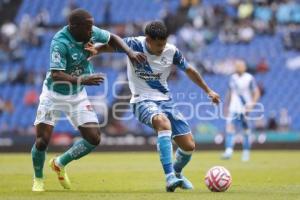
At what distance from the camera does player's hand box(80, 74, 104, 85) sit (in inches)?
370

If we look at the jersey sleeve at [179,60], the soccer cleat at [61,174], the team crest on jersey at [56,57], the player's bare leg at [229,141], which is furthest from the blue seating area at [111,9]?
the team crest on jersey at [56,57]

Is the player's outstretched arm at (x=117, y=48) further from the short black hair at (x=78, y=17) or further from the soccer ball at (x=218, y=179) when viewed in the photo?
the soccer ball at (x=218, y=179)

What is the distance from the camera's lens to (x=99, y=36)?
10.5 m

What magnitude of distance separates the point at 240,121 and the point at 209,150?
16.5 feet

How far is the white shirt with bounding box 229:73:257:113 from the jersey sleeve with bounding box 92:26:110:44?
10615mm

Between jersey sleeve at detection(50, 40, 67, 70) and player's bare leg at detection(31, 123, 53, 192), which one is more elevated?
jersey sleeve at detection(50, 40, 67, 70)

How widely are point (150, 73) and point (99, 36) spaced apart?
0.92 meters

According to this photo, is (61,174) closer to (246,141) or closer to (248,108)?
(246,141)

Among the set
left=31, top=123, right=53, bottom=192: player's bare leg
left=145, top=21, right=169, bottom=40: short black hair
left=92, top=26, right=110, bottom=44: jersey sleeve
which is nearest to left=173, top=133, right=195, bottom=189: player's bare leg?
left=145, top=21, right=169, bottom=40: short black hair

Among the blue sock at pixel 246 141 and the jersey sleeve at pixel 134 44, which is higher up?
the jersey sleeve at pixel 134 44

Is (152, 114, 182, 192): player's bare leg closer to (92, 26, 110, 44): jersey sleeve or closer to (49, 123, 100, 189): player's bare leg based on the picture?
(49, 123, 100, 189): player's bare leg

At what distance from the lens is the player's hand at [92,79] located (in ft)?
30.9

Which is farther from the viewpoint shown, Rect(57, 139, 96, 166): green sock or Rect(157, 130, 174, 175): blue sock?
Rect(57, 139, 96, 166): green sock

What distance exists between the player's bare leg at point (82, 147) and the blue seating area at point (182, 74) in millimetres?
15626
